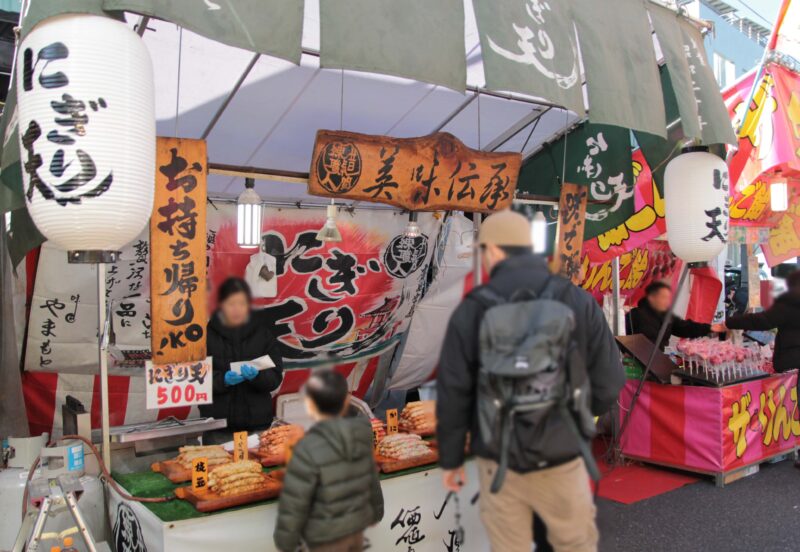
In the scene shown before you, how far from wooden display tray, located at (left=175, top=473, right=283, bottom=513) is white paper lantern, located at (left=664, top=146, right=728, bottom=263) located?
4.96m

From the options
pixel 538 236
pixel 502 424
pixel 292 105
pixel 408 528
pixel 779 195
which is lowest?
pixel 408 528

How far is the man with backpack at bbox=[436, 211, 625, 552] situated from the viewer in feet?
7.28

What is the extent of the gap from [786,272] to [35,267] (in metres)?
6.79

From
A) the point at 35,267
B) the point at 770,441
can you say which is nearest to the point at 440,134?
the point at 35,267

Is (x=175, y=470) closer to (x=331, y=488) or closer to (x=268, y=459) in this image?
(x=268, y=459)

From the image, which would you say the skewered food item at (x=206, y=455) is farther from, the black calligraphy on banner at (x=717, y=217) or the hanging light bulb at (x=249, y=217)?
the black calligraphy on banner at (x=717, y=217)

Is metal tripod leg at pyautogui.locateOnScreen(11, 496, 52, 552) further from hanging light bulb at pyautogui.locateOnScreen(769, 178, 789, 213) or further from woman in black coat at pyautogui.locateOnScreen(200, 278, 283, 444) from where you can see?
hanging light bulb at pyautogui.locateOnScreen(769, 178, 789, 213)

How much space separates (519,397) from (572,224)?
504 cm

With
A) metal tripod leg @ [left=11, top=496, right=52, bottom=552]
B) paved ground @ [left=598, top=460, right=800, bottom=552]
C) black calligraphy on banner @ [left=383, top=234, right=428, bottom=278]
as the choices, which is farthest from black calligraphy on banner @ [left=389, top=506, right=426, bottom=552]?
black calligraphy on banner @ [left=383, top=234, right=428, bottom=278]

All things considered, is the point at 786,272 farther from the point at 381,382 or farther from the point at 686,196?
the point at 381,382

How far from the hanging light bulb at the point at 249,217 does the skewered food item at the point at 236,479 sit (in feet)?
7.55

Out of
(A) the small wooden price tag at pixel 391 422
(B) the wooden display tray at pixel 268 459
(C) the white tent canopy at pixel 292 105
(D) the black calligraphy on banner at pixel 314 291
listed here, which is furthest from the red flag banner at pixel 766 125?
(B) the wooden display tray at pixel 268 459

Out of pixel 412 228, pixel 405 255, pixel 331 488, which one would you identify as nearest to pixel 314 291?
pixel 405 255

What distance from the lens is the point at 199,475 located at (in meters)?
4.11
